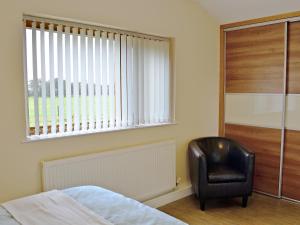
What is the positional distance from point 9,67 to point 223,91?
289 cm

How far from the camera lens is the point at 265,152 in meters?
3.83

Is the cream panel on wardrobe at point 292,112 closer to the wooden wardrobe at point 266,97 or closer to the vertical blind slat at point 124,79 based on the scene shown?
the wooden wardrobe at point 266,97

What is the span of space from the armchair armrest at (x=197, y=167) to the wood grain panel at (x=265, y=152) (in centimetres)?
90

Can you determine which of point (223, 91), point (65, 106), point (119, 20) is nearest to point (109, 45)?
point (119, 20)

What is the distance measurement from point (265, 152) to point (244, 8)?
1866mm

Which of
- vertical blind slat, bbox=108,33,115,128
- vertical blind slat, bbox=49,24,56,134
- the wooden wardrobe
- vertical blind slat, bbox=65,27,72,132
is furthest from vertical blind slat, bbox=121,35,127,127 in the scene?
the wooden wardrobe

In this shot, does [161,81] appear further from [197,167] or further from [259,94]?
[259,94]

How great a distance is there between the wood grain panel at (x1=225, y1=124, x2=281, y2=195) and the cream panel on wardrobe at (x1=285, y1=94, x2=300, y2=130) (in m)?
0.16

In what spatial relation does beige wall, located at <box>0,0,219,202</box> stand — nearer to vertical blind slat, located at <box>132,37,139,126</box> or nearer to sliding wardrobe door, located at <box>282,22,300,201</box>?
vertical blind slat, located at <box>132,37,139,126</box>

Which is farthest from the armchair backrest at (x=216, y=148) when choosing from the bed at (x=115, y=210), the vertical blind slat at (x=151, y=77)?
the bed at (x=115, y=210)

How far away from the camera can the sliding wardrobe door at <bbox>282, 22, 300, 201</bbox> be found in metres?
3.49

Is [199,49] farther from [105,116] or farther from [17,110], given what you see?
[17,110]

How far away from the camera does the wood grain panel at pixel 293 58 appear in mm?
3467

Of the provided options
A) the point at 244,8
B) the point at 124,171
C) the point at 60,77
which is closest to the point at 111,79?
the point at 60,77
